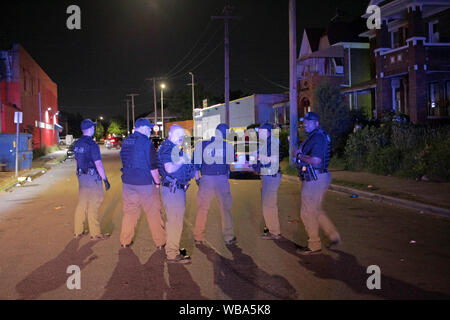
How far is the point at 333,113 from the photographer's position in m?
21.3

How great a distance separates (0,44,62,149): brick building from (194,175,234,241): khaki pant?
1015 inches

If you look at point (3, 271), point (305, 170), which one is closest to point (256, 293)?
point (305, 170)

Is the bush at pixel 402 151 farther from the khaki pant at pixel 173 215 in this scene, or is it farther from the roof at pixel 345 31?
the roof at pixel 345 31

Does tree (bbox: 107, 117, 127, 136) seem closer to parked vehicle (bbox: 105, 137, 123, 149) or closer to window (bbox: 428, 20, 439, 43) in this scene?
parked vehicle (bbox: 105, 137, 123, 149)

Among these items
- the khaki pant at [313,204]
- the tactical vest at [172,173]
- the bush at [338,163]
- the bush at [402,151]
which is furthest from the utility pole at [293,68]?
the tactical vest at [172,173]

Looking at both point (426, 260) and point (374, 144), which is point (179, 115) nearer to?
point (374, 144)

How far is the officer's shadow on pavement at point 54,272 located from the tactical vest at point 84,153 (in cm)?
126

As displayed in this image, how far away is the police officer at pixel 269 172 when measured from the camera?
770cm

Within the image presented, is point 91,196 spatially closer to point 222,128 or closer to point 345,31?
point 222,128

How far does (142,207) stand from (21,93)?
109ft

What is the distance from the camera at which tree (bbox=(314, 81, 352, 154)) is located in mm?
21391

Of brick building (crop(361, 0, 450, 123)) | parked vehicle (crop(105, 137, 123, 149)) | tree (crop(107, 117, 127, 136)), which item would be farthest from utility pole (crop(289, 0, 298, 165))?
tree (crop(107, 117, 127, 136))

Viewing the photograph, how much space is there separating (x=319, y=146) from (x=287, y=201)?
5727 millimetres

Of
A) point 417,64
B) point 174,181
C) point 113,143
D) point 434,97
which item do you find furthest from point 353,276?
point 113,143
